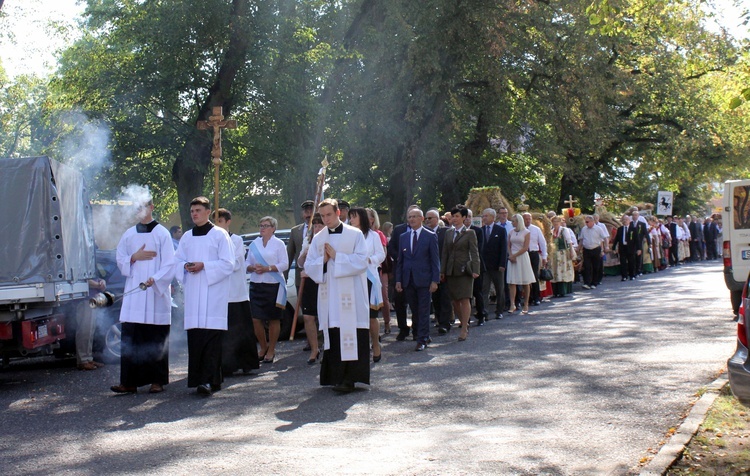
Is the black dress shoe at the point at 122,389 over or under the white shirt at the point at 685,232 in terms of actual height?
under

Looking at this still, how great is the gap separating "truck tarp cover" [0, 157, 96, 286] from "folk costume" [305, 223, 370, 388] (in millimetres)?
3204

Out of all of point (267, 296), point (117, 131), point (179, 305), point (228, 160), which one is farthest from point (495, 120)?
point (267, 296)

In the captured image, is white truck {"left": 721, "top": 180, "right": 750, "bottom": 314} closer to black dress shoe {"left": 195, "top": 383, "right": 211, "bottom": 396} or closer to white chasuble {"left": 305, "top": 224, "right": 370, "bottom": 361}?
white chasuble {"left": 305, "top": 224, "right": 370, "bottom": 361}

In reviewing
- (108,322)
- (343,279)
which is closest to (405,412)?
(343,279)

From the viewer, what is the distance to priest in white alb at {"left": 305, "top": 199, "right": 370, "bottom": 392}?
9.86 m

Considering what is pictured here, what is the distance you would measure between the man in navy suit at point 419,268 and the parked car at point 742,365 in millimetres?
6776

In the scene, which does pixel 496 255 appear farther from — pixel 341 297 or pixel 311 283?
pixel 341 297

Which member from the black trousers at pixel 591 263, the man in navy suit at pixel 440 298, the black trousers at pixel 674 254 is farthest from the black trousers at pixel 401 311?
the black trousers at pixel 674 254

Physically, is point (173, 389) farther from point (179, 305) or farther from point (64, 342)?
point (179, 305)

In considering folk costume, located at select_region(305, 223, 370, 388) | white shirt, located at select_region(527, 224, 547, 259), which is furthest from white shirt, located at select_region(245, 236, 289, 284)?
white shirt, located at select_region(527, 224, 547, 259)

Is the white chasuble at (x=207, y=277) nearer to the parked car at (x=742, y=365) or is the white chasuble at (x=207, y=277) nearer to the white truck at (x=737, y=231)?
the parked car at (x=742, y=365)

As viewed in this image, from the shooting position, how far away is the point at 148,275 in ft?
34.7

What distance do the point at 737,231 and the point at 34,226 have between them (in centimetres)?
982

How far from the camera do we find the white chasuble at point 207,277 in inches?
399
